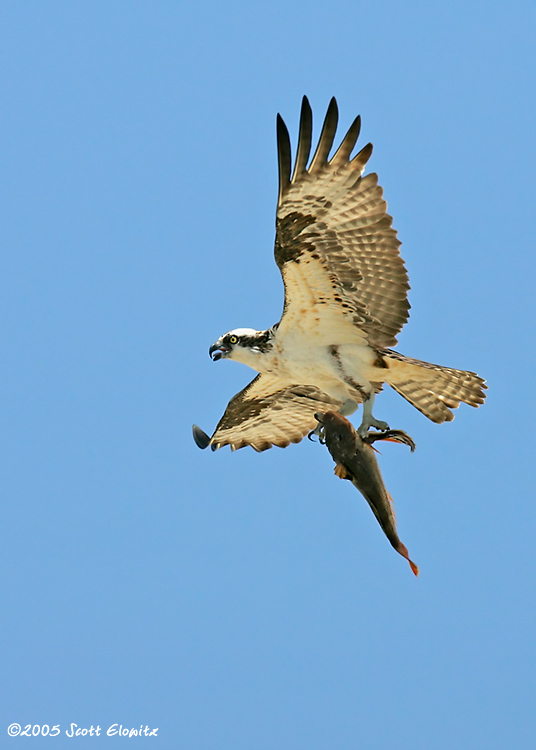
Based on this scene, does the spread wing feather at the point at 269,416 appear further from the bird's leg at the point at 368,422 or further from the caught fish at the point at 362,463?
the caught fish at the point at 362,463

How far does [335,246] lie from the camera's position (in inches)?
323

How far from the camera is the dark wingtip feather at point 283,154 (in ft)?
25.3

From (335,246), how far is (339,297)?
50 cm

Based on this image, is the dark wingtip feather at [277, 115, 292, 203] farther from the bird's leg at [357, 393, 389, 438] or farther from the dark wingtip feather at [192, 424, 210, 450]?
the dark wingtip feather at [192, 424, 210, 450]

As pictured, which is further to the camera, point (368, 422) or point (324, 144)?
point (368, 422)

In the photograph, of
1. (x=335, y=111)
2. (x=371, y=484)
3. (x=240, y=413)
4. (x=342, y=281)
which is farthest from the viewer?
(x=240, y=413)

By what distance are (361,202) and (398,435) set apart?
6.79ft

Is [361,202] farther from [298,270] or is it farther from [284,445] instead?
[284,445]

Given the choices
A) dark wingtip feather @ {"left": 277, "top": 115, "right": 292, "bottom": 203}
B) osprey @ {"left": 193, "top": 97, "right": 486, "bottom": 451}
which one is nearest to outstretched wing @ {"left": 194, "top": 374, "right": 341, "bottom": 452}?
osprey @ {"left": 193, "top": 97, "right": 486, "bottom": 451}

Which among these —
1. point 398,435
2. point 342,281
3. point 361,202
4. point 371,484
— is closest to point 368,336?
point 342,281

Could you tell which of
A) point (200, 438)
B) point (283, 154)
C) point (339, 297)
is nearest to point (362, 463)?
point (339, 297)

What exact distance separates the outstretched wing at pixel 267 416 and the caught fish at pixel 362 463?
3085 millimetres

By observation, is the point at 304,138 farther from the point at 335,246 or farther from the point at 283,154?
the point at 335,246

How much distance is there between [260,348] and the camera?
8883 millimetres
